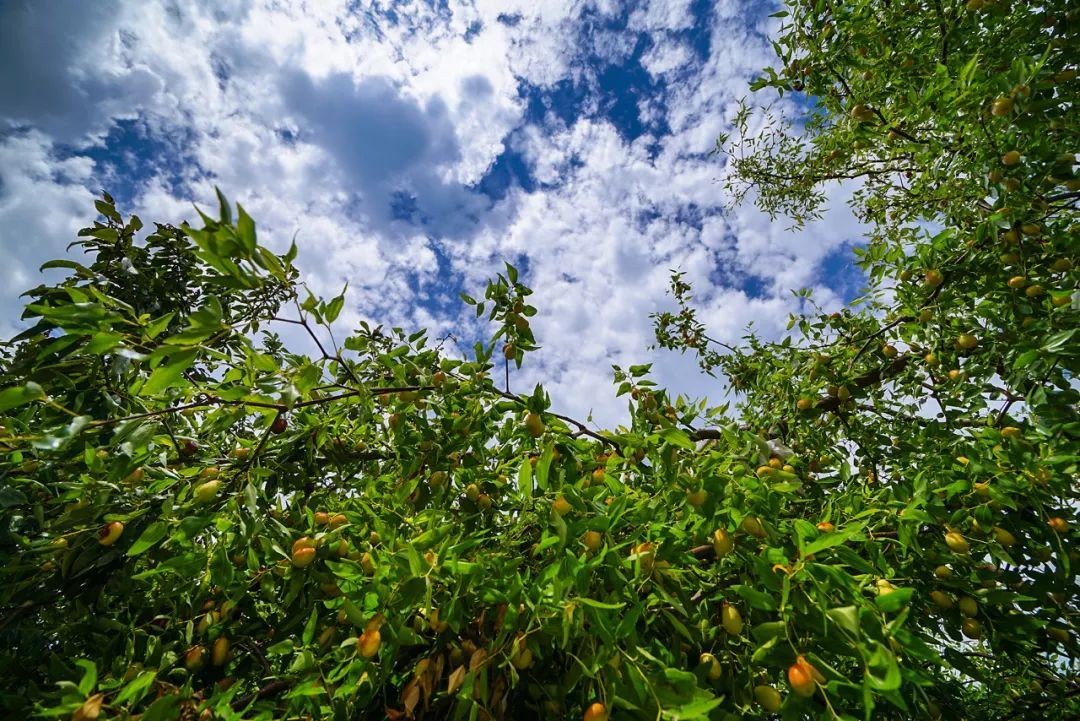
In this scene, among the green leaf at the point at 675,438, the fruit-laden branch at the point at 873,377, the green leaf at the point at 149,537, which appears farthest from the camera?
the fruit-laden branch at the point at 873,377

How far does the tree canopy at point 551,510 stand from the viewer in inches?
49.3

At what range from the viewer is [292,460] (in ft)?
7.88

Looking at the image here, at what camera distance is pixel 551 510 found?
1.37 m

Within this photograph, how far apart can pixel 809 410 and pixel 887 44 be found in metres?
2.49

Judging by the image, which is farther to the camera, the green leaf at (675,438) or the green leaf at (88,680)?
the green leaf at (675,438)

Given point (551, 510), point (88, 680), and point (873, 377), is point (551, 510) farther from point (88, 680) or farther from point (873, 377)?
point (873, 377)

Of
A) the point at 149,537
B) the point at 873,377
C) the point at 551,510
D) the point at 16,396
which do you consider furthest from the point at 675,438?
the point at 873,377

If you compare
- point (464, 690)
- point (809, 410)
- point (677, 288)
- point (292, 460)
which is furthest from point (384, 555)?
point (677, 288)

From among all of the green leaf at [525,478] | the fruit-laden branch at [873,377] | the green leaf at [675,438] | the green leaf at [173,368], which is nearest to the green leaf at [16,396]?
the green leaf at [173,368]

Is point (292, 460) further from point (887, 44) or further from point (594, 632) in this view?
point (887, 44)

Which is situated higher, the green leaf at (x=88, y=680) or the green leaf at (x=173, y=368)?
the green leaf at (x=173, y=368)

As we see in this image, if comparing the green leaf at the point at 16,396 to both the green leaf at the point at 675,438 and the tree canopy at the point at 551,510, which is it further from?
the green leaf at the point at 675,438

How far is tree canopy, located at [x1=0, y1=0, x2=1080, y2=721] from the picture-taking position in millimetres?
1252

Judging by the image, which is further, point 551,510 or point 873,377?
point 873,377
